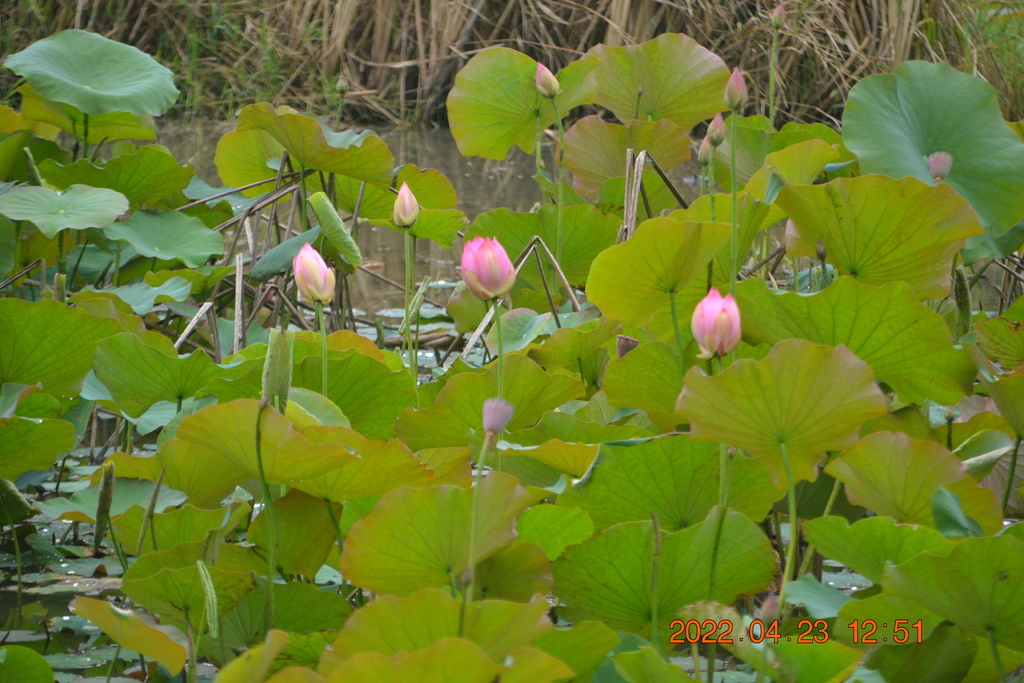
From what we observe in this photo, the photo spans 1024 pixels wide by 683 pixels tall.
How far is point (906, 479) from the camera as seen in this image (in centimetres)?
67

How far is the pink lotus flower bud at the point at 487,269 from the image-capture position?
2.19 ft

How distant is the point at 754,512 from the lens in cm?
74

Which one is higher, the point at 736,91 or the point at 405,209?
the point at 736,91

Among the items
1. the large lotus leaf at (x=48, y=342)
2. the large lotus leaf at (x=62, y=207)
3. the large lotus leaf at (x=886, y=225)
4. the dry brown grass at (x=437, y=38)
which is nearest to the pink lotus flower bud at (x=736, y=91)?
the large lotus leaf at (x=886, y=225)

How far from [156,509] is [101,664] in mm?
164

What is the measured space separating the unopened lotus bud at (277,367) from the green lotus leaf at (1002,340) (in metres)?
0.70

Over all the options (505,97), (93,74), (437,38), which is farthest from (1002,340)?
(437,38)

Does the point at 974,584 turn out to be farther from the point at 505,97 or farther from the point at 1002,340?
the point at 505,97

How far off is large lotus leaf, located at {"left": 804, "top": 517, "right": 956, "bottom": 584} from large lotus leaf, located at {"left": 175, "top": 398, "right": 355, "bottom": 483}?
0.30m

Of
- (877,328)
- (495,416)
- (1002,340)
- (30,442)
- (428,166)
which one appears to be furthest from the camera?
(428,166)

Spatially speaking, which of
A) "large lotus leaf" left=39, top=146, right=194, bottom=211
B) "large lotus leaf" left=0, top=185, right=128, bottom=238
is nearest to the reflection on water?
"large lotus leaf" left=39, top=146, right=194, bottom=211

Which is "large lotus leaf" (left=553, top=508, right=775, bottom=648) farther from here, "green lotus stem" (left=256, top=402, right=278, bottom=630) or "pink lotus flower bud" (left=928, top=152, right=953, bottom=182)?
Answer: "pink lotus flower bud" (left=928, top=152, right=953, bottom=182)

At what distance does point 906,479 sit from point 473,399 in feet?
1.11

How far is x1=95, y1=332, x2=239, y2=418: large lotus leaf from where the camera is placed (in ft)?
2.86
